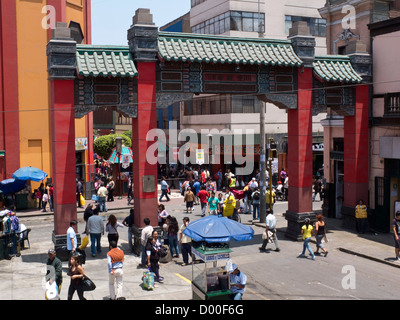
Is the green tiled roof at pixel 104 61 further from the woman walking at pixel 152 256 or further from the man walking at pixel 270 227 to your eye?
the man walking at pixel 270 227

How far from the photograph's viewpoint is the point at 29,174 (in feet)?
83.1

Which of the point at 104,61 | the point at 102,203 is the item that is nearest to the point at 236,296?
the point at 104,61

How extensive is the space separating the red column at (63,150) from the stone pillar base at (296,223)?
28.2 ft

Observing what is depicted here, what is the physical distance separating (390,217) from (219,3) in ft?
87.9

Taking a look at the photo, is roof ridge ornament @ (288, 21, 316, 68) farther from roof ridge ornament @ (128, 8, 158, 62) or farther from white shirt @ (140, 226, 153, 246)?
white shirt @ (140, 226, 153, 246)

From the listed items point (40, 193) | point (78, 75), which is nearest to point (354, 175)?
point (78, 75)

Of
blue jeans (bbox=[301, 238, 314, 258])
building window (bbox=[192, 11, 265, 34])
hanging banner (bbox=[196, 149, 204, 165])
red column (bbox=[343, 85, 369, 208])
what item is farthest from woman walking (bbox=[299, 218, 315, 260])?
building window (bbox=[192, 11, 265, 34])

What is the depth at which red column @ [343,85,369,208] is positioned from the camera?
20.1 m

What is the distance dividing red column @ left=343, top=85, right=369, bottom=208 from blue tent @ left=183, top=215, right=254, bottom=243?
9.02 meters

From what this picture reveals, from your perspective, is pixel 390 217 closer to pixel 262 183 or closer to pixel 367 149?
pixel 367 149

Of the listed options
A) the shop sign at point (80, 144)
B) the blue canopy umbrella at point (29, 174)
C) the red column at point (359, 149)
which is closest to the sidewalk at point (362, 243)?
the red column at point (359, 149)

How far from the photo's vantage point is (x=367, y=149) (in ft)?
66.5

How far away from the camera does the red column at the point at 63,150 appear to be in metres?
15.7

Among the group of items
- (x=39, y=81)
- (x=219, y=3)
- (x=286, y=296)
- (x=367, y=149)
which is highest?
(x=219, y=3)
